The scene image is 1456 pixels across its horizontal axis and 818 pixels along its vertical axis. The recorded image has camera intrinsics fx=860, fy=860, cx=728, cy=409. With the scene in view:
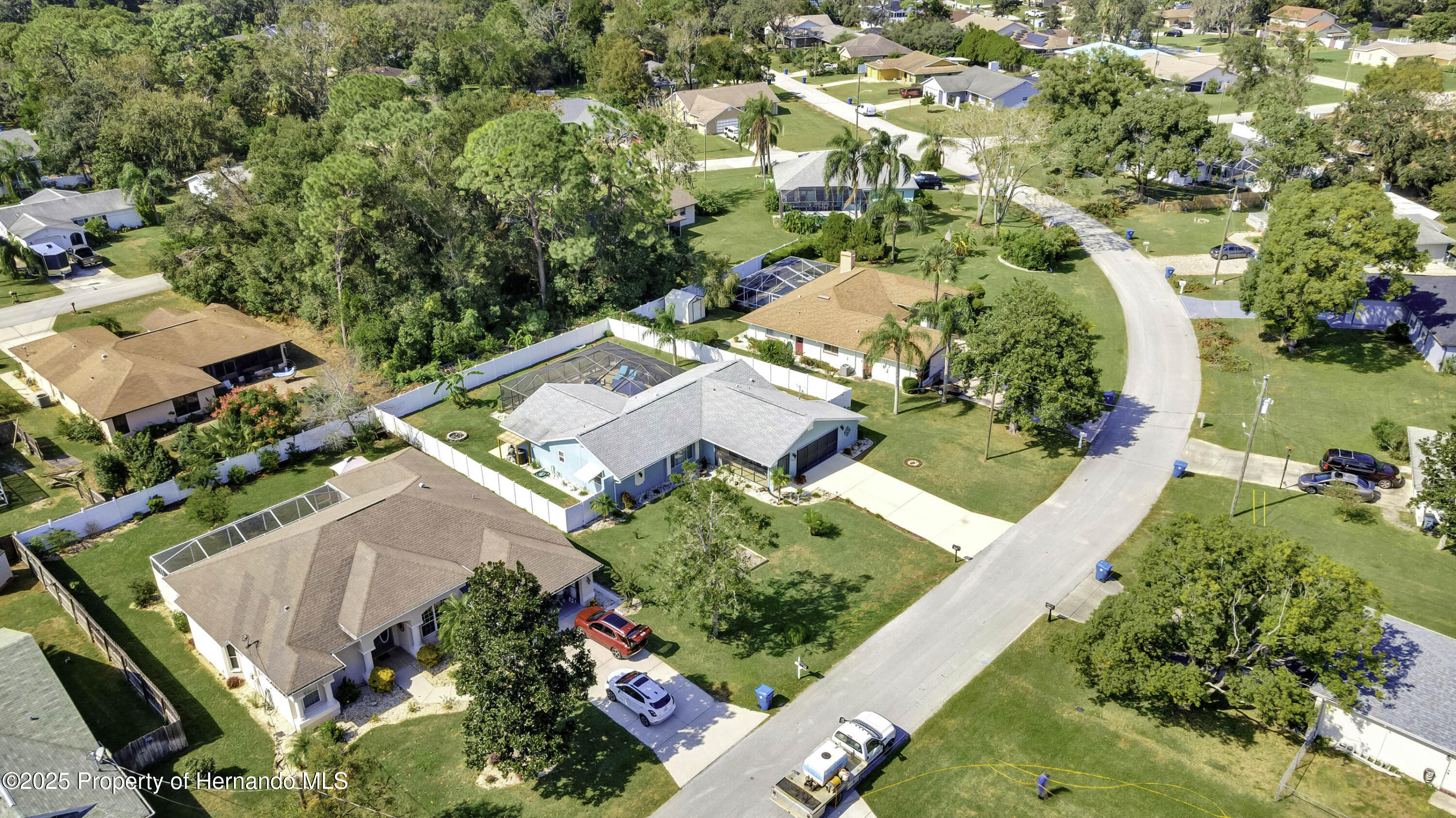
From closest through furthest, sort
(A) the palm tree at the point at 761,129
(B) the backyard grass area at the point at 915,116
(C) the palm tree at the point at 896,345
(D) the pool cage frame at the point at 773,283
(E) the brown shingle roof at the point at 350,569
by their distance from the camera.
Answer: (E) the brown shingle roof at the point at 350,569, (C) the palm tree at the point at 896,345, (D) the pool cage frame at the point at 773,283, (A) the palm tree at the point at 761,129, (B) the backyard grass area at the point at 915,116

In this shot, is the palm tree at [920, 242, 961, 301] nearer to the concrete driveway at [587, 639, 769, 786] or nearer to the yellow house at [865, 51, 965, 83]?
the concrete driveway at [587, 639, 769, 786]

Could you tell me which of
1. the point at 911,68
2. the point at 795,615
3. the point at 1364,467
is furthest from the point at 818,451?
the point at 911,68

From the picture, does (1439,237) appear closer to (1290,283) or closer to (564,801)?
(1290,283)

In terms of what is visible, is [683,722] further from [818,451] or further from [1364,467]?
[1364,467]

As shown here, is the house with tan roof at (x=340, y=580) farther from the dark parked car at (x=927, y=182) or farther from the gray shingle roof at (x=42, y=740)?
the dark parked car at (x=927, y=182)

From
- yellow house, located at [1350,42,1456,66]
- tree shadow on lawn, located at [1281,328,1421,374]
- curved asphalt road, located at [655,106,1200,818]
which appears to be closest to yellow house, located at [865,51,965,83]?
yellow house, located at [1350,42,1456,66]

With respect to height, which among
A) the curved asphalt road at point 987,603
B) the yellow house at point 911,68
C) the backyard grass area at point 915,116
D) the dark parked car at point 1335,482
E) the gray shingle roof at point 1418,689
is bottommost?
the curved asphalt road at point 987,603

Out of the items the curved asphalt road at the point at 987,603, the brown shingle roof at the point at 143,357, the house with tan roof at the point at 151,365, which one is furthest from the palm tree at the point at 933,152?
the brown shingle roof at the point at 143,357
